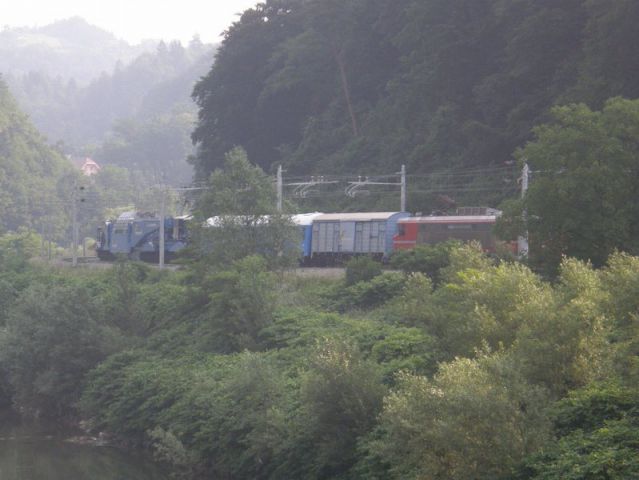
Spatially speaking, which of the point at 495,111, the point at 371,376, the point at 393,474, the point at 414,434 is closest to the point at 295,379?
the point at 371,376

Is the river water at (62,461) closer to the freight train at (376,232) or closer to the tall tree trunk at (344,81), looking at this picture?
the freight train at (376,232)

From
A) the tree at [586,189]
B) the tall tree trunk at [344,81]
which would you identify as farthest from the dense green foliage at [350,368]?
the tall tree trunk at [344,81]

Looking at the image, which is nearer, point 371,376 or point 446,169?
point 371,376

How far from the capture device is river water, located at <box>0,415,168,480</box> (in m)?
33.6

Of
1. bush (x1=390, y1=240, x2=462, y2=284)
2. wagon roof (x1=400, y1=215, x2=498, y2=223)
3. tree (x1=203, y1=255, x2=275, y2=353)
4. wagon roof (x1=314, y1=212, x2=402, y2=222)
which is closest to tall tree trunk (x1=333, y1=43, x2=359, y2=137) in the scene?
wagon roof (x1=314, y1=212, x2=402, y2=222)

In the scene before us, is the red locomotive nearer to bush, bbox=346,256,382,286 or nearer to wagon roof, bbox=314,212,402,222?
wagon roof, bbox=314,212,402,222

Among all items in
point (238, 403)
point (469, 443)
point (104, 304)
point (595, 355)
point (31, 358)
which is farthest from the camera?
point (104, 304)

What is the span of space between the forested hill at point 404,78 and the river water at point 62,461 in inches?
1091

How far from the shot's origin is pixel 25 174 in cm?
12294

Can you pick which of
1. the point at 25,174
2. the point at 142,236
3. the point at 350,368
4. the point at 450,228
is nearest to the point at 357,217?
the point at 450,228

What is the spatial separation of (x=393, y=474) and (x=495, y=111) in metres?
40.5

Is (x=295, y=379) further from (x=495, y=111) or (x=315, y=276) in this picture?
(x=495, y=111)

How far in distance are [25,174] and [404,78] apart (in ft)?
217

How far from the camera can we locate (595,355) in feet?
74.4
